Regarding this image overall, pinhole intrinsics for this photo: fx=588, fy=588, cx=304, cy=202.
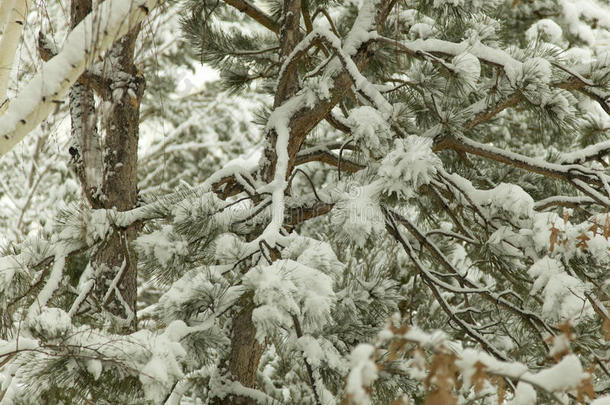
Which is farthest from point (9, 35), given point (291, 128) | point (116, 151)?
point (291, 128)

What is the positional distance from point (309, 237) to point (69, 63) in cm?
141

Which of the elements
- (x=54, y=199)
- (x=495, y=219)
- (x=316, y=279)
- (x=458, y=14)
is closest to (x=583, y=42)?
(x=458, y=14)

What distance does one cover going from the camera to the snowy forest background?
71.4 inches

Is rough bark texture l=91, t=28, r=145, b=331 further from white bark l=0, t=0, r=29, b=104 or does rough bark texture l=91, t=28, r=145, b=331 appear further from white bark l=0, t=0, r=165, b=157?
white bark l=0, t=0, r=165, b=157

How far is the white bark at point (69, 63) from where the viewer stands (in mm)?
1744

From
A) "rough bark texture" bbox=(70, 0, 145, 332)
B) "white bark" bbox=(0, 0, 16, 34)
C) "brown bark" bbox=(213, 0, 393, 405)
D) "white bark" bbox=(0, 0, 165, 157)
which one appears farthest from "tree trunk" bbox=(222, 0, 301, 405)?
"white bark" bbox=(0, 0, 16, 34)

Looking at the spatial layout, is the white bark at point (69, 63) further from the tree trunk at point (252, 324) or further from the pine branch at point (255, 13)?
the pine branch at point (255, 13)

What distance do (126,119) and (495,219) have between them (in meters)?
2.13

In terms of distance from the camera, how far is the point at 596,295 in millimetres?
2652

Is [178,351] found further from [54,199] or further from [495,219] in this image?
[54,199]

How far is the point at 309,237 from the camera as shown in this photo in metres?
2.84

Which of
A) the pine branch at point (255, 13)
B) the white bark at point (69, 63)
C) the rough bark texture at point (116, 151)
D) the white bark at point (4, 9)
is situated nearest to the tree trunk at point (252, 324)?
the pine branch at point (255, 13)

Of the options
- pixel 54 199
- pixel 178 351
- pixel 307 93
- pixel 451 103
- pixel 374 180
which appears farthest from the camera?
pixel 54 199

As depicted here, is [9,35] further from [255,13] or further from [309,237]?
[255,13]
